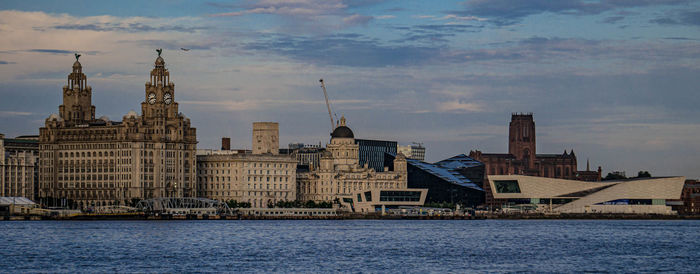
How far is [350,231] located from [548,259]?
59.8 m

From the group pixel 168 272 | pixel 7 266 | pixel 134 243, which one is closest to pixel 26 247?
pixel 134 243

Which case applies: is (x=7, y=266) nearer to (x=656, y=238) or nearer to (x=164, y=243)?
(x=164, y=243)

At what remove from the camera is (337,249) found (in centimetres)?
13075

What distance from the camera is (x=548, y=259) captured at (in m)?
118

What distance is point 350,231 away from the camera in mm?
175625

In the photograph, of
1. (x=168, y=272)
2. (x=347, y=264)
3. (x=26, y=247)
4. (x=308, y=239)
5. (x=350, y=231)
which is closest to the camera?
(x=168, y=272)

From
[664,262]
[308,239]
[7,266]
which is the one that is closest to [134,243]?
[308,239]

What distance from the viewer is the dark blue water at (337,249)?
109125 millimetres

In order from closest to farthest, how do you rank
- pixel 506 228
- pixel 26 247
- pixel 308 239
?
1. pixel 26 247
2. pixel 308 239
3. pixel 506 228

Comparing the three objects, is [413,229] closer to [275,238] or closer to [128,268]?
[275,238]

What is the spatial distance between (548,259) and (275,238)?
141 ft

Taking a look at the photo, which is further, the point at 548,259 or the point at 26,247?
the point at 26,247

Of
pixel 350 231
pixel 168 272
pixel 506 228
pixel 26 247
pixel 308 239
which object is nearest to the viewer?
pixel 168 272

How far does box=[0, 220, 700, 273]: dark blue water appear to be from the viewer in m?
109
